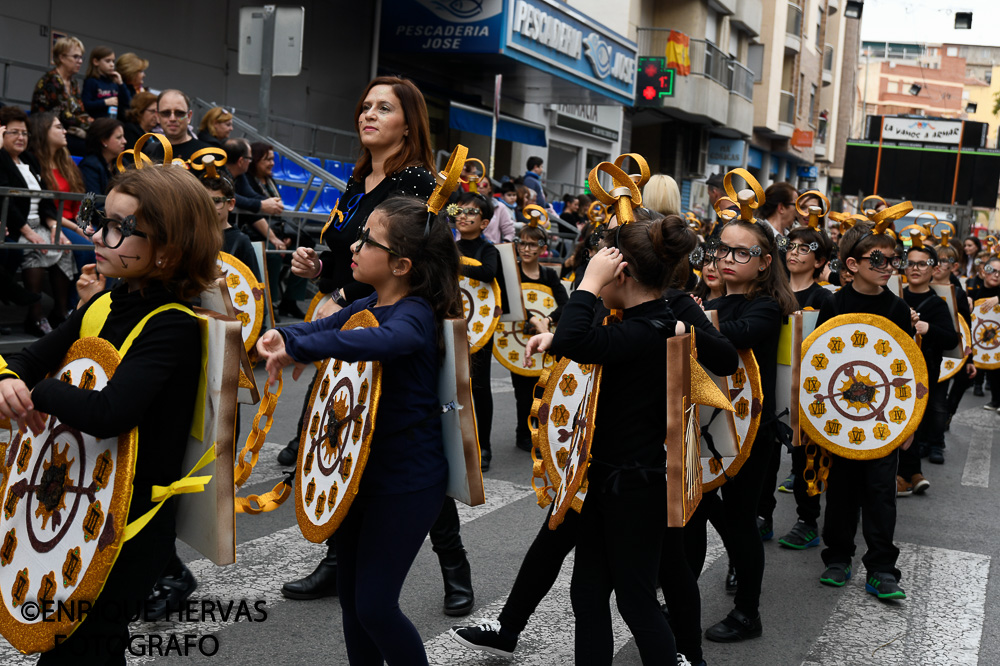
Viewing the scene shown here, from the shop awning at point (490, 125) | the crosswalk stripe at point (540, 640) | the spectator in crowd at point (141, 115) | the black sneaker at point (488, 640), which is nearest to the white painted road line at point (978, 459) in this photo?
the crosswalk stripe at point (540, 640)

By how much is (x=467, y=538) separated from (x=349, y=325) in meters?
2.65

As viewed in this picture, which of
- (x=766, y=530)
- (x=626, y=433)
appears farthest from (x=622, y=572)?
(x=766, y=530)

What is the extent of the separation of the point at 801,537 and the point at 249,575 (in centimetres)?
314

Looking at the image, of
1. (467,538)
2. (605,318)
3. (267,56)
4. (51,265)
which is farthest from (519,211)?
(605,318)

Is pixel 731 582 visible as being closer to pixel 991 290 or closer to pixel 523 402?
pixel 523 402

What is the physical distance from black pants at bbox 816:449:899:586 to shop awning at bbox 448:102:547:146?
14802 millimetres

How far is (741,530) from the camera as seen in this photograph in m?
4.28

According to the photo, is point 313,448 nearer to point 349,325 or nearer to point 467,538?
point 349,325

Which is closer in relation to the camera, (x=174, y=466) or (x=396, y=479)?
(x=174, y=466)

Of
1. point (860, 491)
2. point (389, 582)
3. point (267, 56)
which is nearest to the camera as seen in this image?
point (389, 582)

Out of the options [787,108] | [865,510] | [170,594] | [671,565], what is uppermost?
[787,108]

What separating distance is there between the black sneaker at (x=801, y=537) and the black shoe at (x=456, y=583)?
226 cm

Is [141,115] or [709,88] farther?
[709,88]

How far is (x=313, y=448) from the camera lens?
3.14 meters
